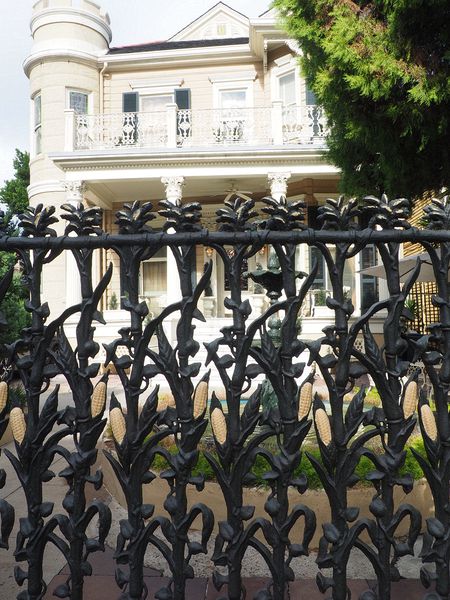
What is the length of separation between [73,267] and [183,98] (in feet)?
22.3

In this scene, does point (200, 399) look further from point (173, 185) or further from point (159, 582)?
point (173, 185)

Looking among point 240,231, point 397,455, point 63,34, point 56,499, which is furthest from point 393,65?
point 63,34

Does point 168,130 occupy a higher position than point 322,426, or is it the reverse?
point 168,130

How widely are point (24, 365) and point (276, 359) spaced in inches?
39.0

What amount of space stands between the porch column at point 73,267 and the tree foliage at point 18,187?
25.3 feet

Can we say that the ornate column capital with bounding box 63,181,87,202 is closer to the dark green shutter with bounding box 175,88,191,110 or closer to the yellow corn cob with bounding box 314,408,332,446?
the dark green shutter with bounding box 175,88,191,110

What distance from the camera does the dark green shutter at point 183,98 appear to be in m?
15.0

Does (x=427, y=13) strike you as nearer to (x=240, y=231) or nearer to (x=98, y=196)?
(x=240, y=231)

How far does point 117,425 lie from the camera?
1.80 metres

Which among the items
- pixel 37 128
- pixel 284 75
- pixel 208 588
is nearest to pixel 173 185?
pixel 284 75

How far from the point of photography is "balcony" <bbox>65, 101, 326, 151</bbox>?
12.8 metres

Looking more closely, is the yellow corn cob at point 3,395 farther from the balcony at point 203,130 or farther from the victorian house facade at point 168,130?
the balcony at point 203,130

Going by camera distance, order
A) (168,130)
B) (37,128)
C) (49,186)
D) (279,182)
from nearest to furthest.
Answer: (279,182), (168,130), (49,186), (37,128)

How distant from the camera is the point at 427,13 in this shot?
4.21 meters
